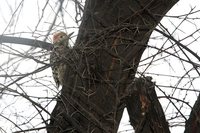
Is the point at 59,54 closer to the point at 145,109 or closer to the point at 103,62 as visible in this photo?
the point at 103,62

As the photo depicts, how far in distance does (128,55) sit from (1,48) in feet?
3.39

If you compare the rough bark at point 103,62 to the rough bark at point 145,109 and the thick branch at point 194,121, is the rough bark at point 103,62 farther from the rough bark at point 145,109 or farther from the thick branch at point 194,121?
the thick branch at point 194,121

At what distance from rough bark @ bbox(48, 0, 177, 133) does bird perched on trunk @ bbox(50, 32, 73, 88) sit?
0.08 metres

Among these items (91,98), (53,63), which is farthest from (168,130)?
(53,63)

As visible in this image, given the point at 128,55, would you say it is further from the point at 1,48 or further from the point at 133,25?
the point at 1,48

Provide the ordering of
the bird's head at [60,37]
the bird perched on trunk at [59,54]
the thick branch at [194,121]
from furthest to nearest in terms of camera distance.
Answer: the bird's head at [60,37], the bird perched on trunk at [59,54], the thick branch at [194,121]

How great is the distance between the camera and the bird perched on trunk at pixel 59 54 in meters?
4.37

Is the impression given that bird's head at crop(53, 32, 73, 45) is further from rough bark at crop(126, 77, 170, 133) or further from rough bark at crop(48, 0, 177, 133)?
rough bark at crop(126, 77, 170, 133)

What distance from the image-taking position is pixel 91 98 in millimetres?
4496

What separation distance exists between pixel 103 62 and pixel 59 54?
0.39m

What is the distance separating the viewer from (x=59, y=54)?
14.4ft

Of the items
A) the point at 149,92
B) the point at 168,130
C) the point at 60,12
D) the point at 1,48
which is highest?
the point at 60,12

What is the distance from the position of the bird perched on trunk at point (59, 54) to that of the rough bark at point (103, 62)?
0.08m

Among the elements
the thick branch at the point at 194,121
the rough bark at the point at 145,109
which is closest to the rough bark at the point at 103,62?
the rough bark at the point at 145,109
